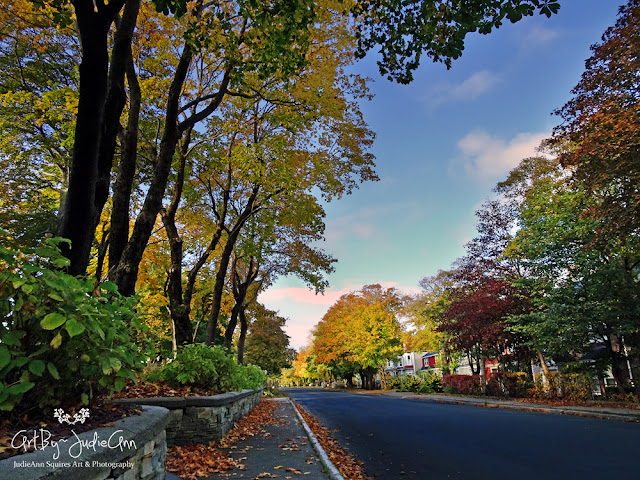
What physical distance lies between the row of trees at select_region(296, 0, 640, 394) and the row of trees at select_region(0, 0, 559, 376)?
782 cm

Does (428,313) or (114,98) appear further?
(428,313)

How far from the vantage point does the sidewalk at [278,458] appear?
5.40m

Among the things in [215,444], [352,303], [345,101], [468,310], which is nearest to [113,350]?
[215,444]

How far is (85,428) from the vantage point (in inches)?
118

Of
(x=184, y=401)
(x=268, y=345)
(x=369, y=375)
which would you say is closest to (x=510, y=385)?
(x=184, y=401)

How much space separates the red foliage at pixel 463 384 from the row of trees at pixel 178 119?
1304cm

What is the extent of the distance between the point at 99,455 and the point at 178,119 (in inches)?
436

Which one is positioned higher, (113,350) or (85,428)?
(113,350)

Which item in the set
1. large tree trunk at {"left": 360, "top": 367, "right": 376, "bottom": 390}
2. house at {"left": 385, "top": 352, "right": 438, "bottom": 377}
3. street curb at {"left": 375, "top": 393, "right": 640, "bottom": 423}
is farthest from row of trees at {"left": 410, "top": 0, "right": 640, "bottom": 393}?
house at {"left": 385, "top": 352, "right": 438, "bottom": 377}

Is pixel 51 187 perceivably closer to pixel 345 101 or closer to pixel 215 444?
pixel 345 101

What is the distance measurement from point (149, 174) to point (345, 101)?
8.52 meters

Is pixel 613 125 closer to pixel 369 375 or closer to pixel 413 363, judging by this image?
pixel 369 375

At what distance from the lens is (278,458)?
655cm
